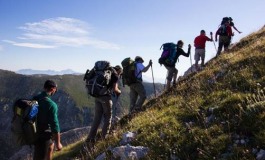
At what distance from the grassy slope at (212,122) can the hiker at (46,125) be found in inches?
64.5

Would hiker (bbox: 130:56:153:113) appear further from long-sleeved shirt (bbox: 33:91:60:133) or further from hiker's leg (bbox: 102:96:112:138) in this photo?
long-sleeved shirt (bbox: 33:91:60:133)

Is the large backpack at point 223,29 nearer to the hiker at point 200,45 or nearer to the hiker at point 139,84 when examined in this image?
the hiker at point 200,45

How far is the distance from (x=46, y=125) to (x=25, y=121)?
634 millimetres

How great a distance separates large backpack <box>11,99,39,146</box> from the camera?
30.3 feet

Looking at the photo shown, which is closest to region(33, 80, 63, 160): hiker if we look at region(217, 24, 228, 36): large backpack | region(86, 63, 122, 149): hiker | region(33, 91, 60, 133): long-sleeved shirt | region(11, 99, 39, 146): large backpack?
region(33, 91, 60, 133): long-sleeved shirt

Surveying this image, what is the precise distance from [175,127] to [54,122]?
3.56 meters

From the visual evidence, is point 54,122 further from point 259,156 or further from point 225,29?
point 225,29

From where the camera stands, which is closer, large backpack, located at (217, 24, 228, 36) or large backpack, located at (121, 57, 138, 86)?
large backpack, located at (121, 57, 138, 86)

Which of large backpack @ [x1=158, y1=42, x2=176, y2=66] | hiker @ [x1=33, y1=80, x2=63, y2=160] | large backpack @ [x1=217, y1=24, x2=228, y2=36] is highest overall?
large backpack @ [x1=217, y1=24, x2=228, y2=36]

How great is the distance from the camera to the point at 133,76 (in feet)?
51.8

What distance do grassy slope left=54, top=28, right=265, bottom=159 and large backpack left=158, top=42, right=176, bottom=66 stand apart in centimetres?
456

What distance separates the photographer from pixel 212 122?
8.74 metres

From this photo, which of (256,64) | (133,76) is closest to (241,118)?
(256,64)

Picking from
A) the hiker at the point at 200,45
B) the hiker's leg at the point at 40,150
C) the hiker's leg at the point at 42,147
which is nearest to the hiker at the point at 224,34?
the hiker at the point at 200,45
